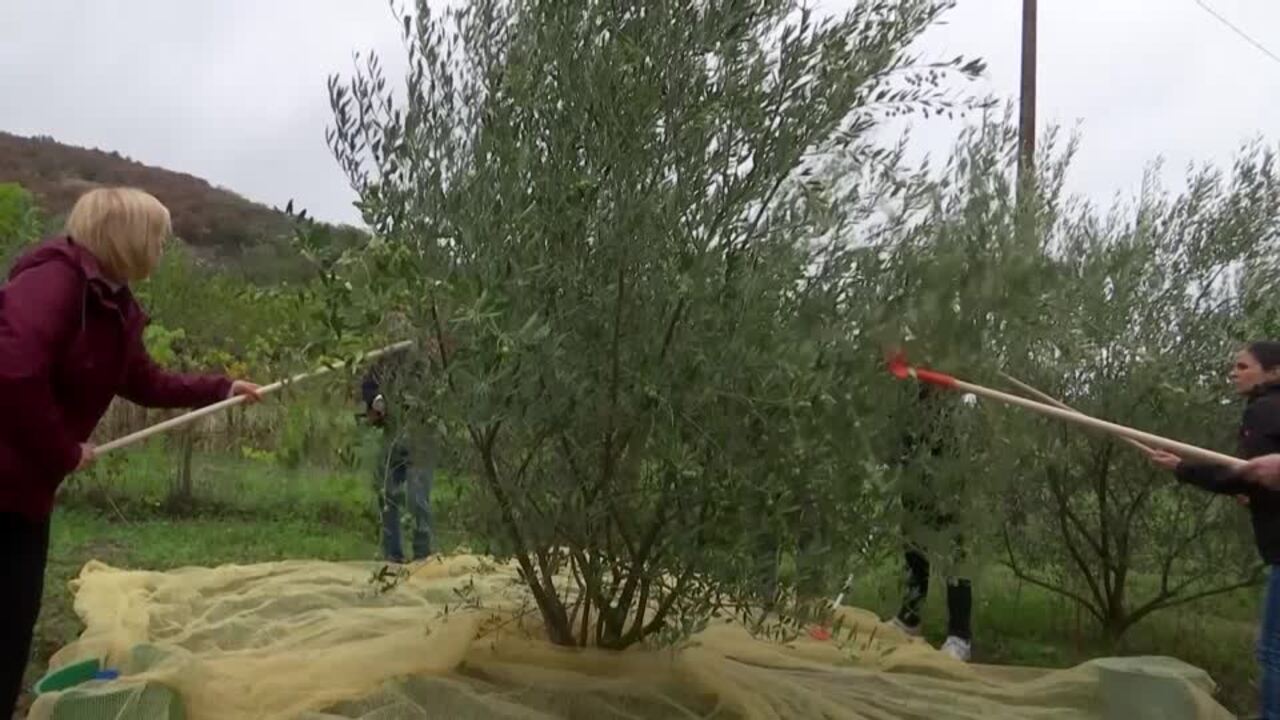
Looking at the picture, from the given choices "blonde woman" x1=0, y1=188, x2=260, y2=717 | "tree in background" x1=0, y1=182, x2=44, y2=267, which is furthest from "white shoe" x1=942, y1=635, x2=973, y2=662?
"tree in background" x1=0, y1=182, x2=44, y2=267

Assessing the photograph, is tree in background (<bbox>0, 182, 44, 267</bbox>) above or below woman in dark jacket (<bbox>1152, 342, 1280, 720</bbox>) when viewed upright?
above

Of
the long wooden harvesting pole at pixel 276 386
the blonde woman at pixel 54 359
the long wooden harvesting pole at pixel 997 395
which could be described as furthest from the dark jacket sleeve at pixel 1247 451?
the blonde woman at pixel 54 359

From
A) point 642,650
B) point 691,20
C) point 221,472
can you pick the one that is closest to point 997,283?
point 691,20

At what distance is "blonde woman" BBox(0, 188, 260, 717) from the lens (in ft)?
9.71

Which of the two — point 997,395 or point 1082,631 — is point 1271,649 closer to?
point 997,395

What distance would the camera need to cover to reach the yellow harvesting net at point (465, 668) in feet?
12.6

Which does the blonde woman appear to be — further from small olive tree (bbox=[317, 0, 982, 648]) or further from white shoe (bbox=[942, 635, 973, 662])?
white shoe (bbox=[942, 635, 973, 662])

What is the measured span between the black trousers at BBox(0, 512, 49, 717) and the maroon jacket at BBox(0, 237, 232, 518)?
64 mm

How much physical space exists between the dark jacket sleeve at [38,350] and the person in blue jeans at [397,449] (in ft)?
3.04

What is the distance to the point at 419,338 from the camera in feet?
12.1

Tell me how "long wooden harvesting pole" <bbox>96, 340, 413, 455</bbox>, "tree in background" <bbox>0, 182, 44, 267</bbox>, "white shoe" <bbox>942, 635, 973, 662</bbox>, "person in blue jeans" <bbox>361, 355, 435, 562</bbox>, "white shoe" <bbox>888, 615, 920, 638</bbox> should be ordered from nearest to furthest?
"long wooden harvesting pole" <bbox>96, 340, 413, 455</bbox>
"person in blue jeans" <bbox>361, 355, 435, 562</bbox>
"white shoe" <bbox>888, 615, 920, 638</bbox>
"white shoe" <bbox>942, 635, 973, 662</bbox>
"tree in background" <bbox>0, 182, 44, 267</bbox>

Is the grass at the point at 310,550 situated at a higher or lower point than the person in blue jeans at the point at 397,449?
lower

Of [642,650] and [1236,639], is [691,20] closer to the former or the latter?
[642,650]

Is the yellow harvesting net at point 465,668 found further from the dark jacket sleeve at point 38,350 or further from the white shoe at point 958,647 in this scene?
the dark jacket sleeve at point 38,350
